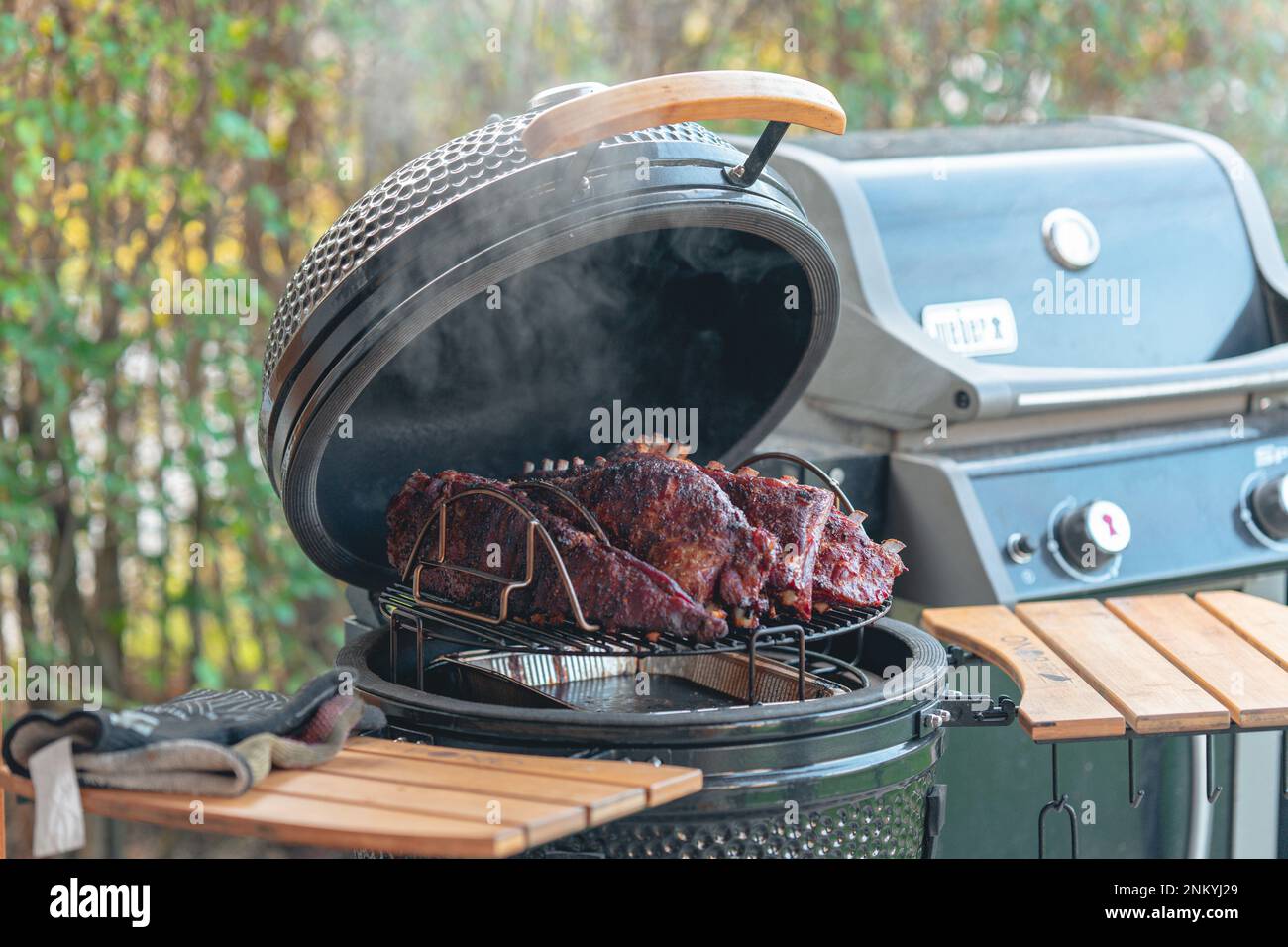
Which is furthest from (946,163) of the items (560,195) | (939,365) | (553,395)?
(560,195)

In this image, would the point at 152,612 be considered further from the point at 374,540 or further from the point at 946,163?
the point at 946,163

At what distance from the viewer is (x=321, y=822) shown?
172 cm

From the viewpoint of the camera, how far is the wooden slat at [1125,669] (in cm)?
230

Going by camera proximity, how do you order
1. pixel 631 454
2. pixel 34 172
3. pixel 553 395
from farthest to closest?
pixel 34 172 → pixel 553 395 → pixel 631 454

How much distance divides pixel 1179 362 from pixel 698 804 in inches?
77.3

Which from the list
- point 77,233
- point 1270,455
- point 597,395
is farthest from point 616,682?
Result: point 77,233

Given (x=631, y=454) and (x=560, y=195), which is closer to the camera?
(x=560, y=195)

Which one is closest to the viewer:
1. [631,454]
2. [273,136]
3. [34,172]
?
[631,454]

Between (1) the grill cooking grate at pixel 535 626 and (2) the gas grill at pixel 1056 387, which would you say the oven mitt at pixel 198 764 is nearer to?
(1) the grill cooking grate at pixel 535 626

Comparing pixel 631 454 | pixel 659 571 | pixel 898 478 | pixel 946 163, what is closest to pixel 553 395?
pixel 631 454

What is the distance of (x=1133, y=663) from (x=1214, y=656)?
18 centimetres
